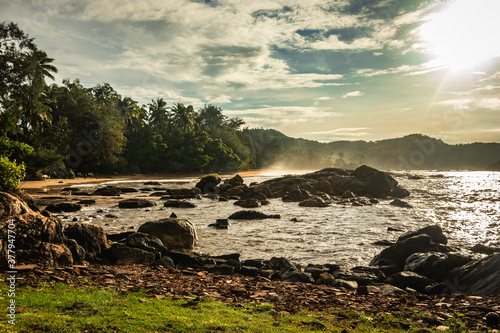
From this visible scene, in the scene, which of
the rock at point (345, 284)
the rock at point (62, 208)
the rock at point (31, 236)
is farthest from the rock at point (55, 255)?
the rock at point (62, 208)

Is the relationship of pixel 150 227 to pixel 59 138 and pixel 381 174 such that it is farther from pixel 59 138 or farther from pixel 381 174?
pixel 59 138

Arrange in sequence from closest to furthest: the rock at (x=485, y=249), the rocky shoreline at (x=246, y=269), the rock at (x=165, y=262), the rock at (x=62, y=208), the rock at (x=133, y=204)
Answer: the rocky shoreline at (x=246, y=269) → the rock at (x=165, y=262) → the rock at (x=485, y=249) → the rock at (x=62, y=208) → the rock at (x=133, y=204)

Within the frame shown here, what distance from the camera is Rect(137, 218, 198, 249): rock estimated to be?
13.0 metres

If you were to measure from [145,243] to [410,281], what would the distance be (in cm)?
860

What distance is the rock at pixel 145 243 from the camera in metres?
10.7

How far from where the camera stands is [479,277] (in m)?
8.75

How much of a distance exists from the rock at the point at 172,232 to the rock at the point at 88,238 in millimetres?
2648

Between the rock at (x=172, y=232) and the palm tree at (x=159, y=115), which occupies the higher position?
the palm tree at (x=159, y=115)

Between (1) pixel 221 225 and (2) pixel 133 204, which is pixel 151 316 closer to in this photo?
(1) pixel 221 225

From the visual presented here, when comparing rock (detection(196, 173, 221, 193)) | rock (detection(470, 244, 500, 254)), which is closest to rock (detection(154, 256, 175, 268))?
rock (detection(470, 244, 500, 254))

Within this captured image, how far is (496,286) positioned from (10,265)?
463 inches

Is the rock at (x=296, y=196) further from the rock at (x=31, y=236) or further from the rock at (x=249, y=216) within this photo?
the rock at (x=31, y=236)

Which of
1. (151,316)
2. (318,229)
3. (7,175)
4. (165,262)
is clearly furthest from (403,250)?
(7,175)

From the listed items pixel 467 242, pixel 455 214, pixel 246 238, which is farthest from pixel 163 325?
pixel 455 214
